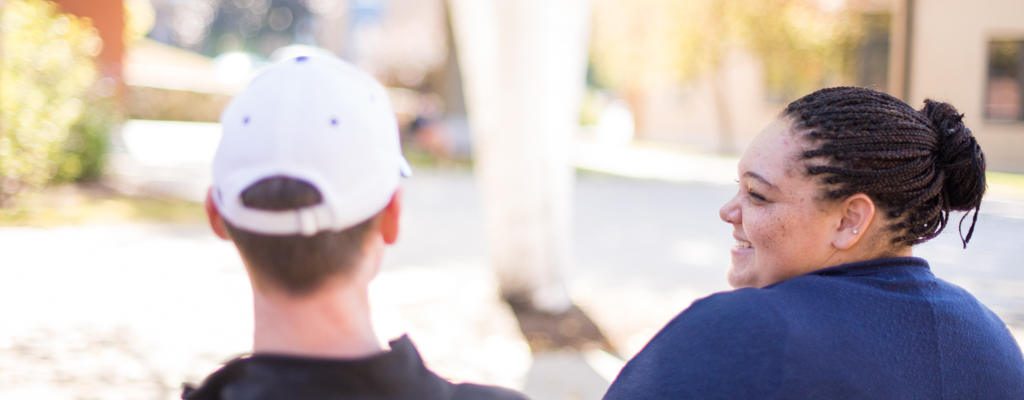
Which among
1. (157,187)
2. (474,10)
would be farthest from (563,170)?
(157,187)

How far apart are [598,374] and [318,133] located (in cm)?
428

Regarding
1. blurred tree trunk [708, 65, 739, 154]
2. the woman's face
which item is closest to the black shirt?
the woman's face

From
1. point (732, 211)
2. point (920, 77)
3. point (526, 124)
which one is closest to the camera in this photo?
point (732, 211)

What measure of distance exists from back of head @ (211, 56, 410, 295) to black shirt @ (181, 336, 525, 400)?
0.35 ft

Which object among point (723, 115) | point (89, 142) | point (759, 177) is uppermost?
point (759, 177)

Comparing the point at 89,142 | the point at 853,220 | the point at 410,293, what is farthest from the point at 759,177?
the point at 89,142

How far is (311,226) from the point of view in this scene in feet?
3.96

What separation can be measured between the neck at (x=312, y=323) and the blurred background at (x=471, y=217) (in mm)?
99

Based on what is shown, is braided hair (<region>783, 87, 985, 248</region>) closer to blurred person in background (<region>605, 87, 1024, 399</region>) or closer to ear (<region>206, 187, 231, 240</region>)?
blurred person in background (<region>605, 87, 1024, 399</region>)

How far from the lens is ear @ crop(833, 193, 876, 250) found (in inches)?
60.4

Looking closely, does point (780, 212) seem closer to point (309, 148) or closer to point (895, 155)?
point (895, 155)

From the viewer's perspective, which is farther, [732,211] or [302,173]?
[732,211]

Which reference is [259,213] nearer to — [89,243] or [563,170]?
[563,170]

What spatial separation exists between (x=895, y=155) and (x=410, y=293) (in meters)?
5.76
